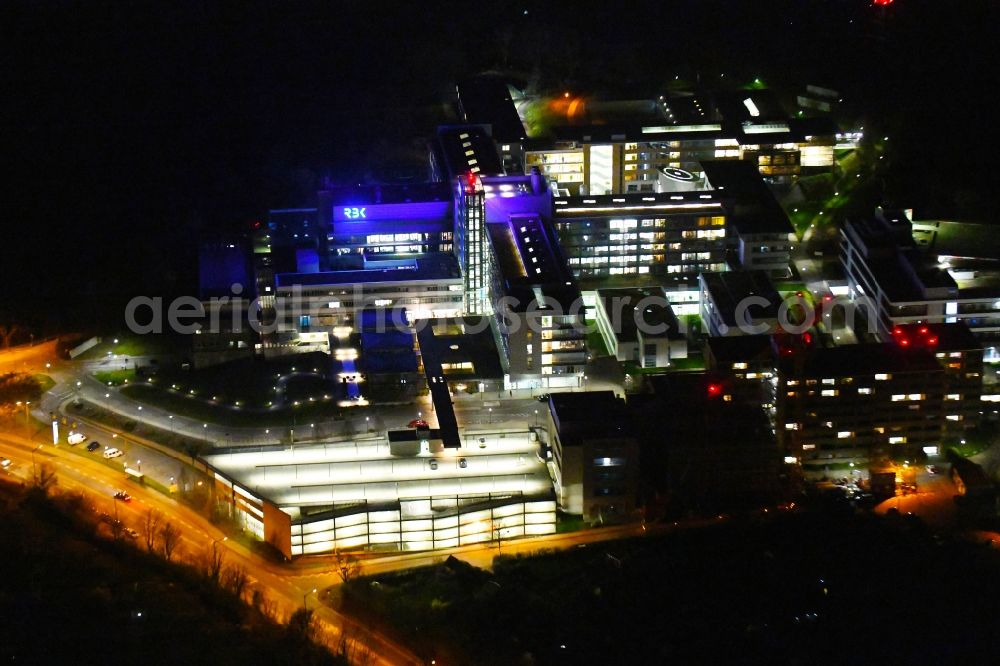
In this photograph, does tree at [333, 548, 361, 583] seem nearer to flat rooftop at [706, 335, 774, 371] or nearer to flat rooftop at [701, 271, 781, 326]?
flat rooftop at [706, 335, 774, 371]

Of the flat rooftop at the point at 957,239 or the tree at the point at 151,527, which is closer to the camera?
the tree at the point at 151,527

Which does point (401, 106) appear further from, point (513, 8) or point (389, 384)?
point (389, 384)

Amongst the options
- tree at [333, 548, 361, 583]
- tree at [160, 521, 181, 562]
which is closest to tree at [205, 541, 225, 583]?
tree at [160, 521, 181, 562]

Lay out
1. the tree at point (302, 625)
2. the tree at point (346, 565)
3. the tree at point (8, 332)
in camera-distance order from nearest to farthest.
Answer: the tree at point (302, 625) → the tree at point (346, 565) → the tree at point (8, 332)

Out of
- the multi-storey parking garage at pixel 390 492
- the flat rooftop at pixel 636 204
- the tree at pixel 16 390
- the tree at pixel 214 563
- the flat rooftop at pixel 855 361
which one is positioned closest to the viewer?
the tree at pixel 214 563

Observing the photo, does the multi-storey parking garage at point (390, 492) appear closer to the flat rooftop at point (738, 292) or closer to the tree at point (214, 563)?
the tree at point (214, 563)

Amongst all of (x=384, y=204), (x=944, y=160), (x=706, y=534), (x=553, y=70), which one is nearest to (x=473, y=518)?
(x=706, y=534)

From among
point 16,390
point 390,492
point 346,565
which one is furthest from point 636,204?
point 16,390

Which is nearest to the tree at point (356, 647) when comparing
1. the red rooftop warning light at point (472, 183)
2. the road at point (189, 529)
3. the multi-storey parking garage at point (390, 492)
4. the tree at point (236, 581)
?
the road at point (189, 529)

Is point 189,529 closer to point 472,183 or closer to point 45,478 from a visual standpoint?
point 45,478
